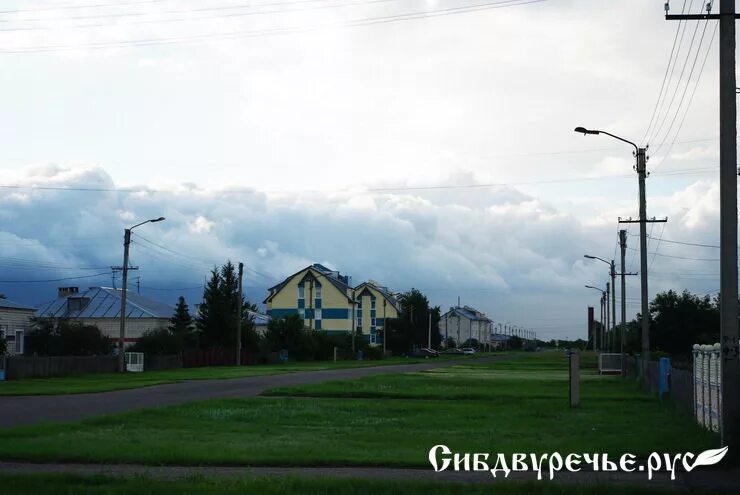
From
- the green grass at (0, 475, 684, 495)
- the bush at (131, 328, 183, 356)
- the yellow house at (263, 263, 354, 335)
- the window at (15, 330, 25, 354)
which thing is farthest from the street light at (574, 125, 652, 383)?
the yellow house at (263, 263, 354, 335)

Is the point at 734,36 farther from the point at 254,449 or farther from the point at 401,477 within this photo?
the point at 254,449

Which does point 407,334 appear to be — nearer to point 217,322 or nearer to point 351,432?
point 217,322

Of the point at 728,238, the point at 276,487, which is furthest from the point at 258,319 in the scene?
the point at 276,487

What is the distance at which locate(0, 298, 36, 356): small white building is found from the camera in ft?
226

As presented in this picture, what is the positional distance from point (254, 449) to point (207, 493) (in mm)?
4806

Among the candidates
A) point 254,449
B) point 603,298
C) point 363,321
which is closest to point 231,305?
point 603,298

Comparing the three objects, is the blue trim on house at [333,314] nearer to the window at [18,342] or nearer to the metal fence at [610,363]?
the window at [18,342]

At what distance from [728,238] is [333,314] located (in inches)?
4744

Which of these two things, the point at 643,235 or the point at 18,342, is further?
the point at 18,342

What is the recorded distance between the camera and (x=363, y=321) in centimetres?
14912

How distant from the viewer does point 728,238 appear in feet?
53.0

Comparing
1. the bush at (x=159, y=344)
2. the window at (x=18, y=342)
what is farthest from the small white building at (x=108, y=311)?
the window at (x=18, y=342)

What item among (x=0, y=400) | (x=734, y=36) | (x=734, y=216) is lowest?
(x=0, y=400)

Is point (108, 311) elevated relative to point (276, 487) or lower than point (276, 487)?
→ elevated
